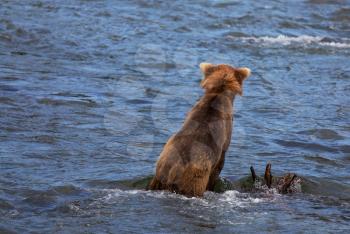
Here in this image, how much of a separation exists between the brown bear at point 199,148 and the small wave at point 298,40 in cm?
1024

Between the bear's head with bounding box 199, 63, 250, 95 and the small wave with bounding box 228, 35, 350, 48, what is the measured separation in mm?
9676

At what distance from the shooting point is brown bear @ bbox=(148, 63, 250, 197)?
855cm

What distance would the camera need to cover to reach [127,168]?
10445mm

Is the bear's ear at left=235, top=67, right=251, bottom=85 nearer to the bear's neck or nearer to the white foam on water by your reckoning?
the bear's neck

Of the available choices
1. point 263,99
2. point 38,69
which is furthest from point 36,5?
point 263,99

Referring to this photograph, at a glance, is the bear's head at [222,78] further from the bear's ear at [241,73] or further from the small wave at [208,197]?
the small wave at [208,197]

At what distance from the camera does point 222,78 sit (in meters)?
9.67

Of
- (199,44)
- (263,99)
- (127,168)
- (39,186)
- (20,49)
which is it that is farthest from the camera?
(199,44)

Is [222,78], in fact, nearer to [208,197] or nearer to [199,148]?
[199,148]

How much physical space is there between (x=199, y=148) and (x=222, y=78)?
129 cm

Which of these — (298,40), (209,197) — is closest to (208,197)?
(209,197)

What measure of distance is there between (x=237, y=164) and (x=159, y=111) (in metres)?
3.15

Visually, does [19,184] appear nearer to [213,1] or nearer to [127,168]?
[127,168]

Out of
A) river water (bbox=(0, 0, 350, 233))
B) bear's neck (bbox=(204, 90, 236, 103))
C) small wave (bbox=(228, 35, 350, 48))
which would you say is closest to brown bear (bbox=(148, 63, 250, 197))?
bear's neck (bbox=(204, 90, 236, 103))
